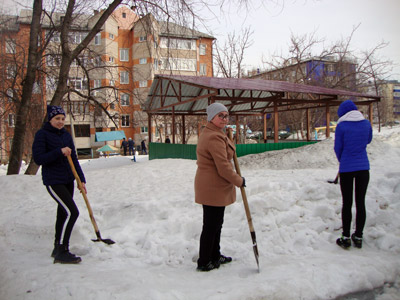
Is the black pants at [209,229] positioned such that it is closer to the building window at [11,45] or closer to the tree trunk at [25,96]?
the tree trunk at [25,96]

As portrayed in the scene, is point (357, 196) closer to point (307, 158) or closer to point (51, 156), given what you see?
point (51, 156)

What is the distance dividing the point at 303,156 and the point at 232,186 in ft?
26.0

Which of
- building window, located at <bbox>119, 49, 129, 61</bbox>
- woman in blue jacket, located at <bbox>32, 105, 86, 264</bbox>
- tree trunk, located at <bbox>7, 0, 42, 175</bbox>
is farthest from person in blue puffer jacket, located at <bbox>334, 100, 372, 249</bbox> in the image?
building window, located at <bbox>119, 49, 129, 61</bbox>

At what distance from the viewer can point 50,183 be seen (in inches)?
134

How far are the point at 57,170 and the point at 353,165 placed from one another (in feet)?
12.0

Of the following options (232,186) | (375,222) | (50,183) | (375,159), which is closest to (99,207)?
(50,183)

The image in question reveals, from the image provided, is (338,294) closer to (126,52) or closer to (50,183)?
(50,183)

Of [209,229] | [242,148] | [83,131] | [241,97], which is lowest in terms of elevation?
[209,229]

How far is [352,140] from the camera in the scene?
12.2 feet

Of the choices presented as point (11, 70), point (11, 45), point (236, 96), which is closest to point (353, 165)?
point (236, 96)

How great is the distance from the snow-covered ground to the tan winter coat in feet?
2.77

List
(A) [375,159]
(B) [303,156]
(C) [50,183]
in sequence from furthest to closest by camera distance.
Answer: (B) [303,156]
(A) [375,159]
(C) [50,183]

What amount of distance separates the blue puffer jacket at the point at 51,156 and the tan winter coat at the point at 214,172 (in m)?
1.66

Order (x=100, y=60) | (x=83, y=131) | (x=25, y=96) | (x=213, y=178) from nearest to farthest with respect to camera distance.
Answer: (x=213, y=178) → (x=25, y=96) → (x=100, y=60) → (x=83, y=131)
